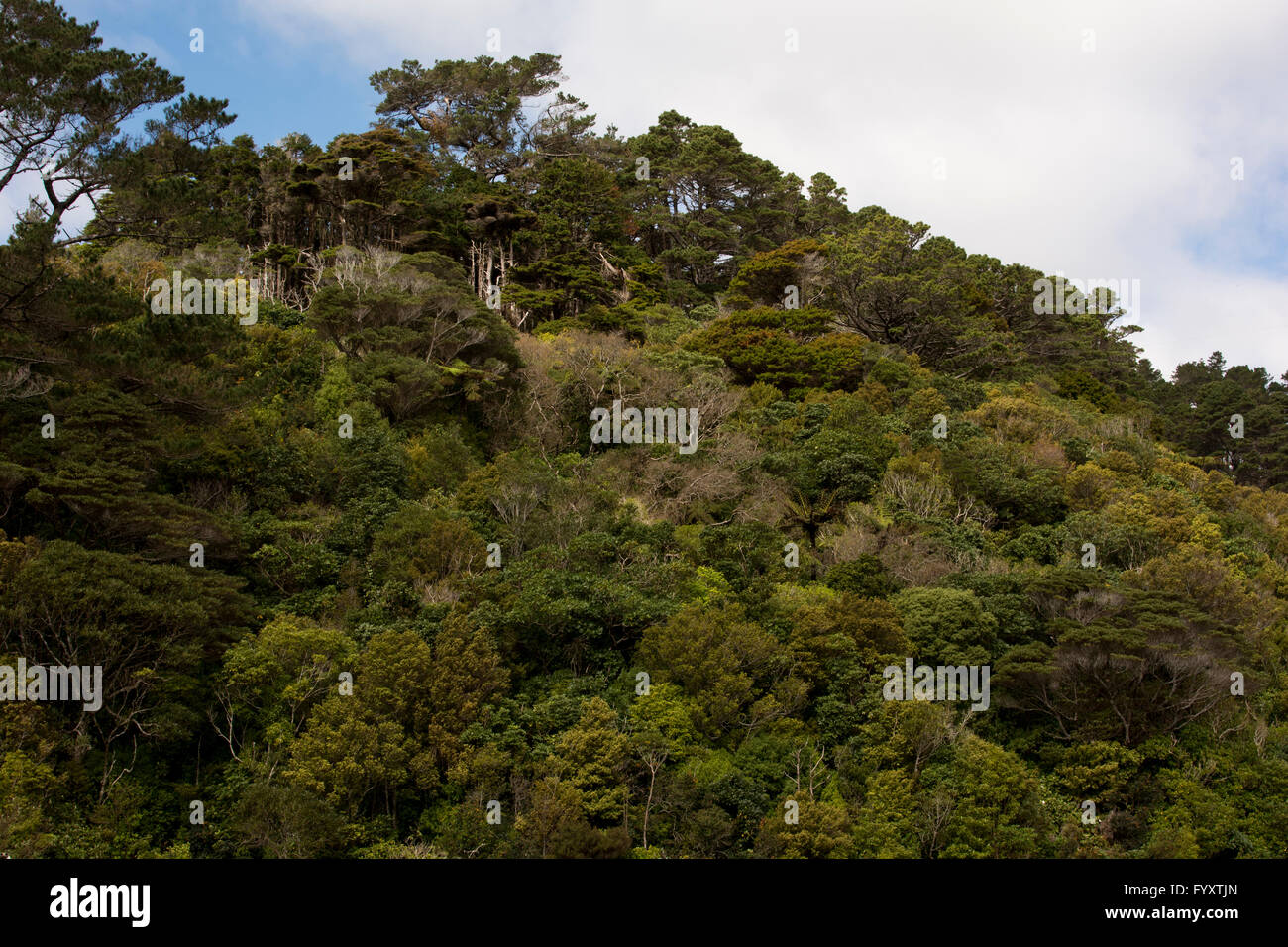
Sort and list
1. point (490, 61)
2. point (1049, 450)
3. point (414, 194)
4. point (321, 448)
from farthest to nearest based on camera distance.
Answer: point (490, 61), point (414, 194), point (1049, 450), point (321, 448)

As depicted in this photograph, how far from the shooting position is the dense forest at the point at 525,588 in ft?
62.0

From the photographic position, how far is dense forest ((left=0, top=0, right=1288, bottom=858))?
18906 mm

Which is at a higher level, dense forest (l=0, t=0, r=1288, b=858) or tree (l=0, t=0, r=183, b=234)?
tree (l=0, t=0, r=183, b=234)

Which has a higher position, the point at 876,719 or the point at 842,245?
the point at 842,245

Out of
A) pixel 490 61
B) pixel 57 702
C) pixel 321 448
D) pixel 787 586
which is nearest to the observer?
pixel 57 702

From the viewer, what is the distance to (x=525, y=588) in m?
22.7

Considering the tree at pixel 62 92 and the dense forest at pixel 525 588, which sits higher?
the tree at pixel 62 92

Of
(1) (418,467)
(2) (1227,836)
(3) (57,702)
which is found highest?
(1) (418,467)

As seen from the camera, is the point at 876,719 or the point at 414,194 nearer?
the point at 876,719

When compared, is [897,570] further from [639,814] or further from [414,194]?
[414,194]

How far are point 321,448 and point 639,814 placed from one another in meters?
14.0

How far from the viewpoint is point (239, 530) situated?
22.8 m

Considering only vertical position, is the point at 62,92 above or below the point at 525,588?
above

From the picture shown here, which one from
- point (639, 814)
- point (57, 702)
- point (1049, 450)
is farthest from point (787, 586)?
point (57, 702)
